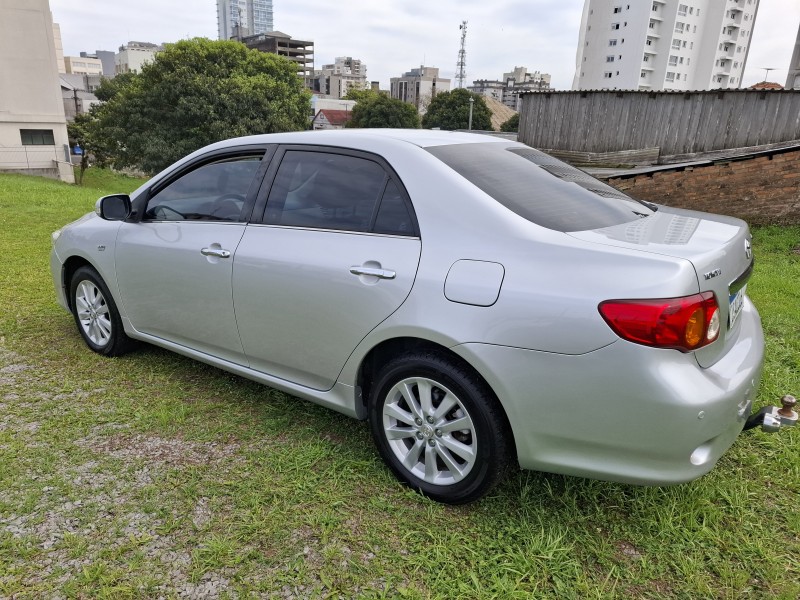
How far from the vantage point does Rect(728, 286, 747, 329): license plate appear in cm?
227

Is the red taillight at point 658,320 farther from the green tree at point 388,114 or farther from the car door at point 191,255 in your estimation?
the green tree at point 388,114

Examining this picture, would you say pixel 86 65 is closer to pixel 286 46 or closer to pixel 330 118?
pixel 286 46

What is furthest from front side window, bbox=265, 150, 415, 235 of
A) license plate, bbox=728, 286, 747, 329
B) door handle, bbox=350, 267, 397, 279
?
license plate, bbox=728, 286, 747, 329

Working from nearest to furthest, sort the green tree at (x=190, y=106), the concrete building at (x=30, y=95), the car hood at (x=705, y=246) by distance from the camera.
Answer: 1. the car hood at (x=705, y=246)
2. the green tree at (x=190, y=106)
3. the concrete building at (x=30, y=95)

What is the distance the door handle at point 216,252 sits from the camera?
10.1 feet

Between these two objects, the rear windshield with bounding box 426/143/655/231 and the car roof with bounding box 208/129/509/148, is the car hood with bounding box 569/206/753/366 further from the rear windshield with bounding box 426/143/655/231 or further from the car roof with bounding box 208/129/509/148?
Answer: the car roof with bounding box 208/129/509/148

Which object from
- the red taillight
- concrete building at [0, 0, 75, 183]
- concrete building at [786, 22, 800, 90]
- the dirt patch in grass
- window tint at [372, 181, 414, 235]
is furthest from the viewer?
concrete building at [786, 22, 800, 90]

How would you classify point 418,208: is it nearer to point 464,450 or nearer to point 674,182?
point 464,450

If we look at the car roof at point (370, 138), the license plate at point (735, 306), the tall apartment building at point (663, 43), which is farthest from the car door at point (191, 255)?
the tall apartment building at point (663, 43)

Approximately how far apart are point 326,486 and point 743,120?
1165cm

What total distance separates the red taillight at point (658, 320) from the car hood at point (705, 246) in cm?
10

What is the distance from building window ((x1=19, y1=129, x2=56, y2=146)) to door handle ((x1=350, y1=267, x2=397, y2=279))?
1509 inches

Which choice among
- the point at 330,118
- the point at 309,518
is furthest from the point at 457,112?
the point at 309,518

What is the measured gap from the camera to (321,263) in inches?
106
